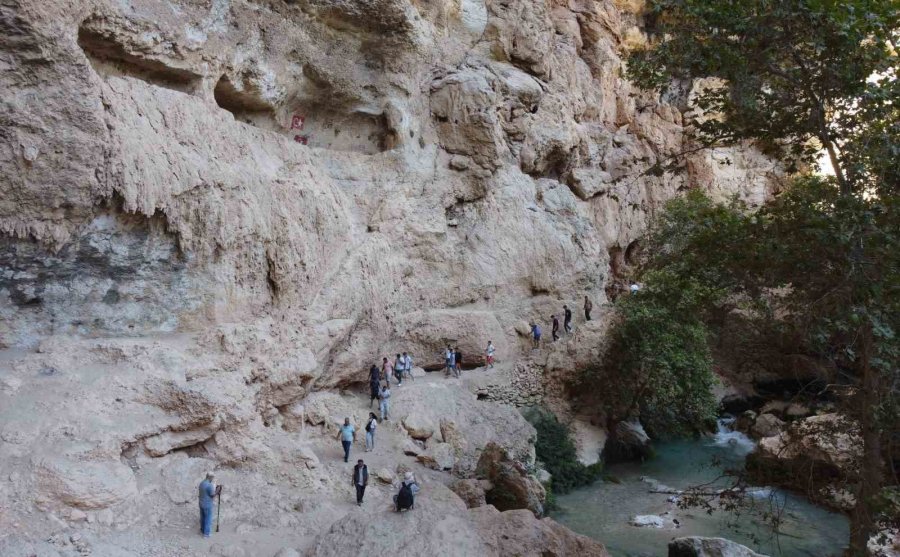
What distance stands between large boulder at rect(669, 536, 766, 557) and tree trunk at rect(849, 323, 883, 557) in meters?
3.55

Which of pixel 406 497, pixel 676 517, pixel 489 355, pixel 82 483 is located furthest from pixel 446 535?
pixel 489 355

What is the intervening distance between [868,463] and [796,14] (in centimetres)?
681

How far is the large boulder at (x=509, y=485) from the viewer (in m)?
15.5

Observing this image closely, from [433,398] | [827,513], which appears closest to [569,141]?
[433,398]

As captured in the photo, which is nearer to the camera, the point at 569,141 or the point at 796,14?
the point at 796,14

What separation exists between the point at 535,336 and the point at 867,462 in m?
14.1

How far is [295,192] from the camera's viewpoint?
57.8ft

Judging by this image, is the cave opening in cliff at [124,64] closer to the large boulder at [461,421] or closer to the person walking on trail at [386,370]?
the person walking on trail at [386,370]

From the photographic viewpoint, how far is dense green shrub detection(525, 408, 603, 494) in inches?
762

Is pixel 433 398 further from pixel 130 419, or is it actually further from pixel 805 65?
pixel 805 65

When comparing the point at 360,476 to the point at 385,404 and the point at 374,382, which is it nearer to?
the point at 385,404

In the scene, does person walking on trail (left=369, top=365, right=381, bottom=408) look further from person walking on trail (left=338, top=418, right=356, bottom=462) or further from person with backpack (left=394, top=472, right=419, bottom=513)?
person with backpack (left=394, top=472, right=419, bottom=513)

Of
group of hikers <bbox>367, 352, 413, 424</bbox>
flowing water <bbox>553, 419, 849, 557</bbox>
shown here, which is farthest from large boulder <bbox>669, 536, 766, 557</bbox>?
group of hikers <bbox>367, 352, 413, 424</bbox>

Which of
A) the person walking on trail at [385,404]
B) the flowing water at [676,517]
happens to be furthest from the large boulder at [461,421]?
the flowing water at [676,517]
